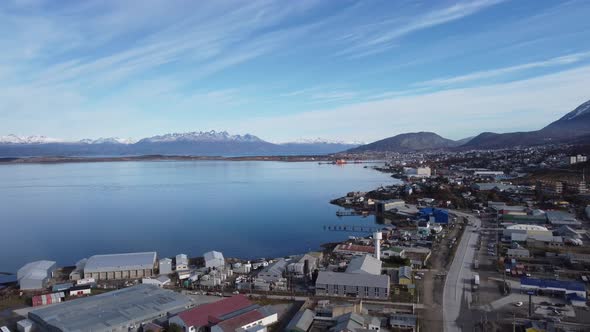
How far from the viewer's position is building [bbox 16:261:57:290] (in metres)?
4.80

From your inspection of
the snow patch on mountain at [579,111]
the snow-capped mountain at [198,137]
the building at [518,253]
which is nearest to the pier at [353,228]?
the building at [518,253]

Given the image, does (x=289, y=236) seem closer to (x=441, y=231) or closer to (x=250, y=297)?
(x=441, y=231)

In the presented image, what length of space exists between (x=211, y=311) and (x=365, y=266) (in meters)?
1.94

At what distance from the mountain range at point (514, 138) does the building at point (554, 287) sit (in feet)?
87.5

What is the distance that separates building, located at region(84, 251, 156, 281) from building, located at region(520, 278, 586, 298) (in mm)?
4413

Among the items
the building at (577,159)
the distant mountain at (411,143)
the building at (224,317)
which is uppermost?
the distant mountain at (411,143)

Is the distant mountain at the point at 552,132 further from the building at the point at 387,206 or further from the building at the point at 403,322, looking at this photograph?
the building at the point at 403,322

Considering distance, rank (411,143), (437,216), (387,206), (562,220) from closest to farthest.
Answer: (562,220), (437,216), (387,206), (411,143)

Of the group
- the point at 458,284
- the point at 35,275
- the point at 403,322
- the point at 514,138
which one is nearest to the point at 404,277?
the point at 458,284

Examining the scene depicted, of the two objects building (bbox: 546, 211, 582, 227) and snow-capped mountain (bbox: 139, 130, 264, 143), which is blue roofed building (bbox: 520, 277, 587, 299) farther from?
snow-capped mountain (bbox: 139, 130, 264, 143)

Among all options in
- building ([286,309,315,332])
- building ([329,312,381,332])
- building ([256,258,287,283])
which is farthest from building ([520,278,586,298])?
building ([256,258,287,283])

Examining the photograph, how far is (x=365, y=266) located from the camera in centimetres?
477

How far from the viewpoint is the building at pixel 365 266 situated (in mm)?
4660

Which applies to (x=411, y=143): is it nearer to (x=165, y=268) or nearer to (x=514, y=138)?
(x=514, y=138)
